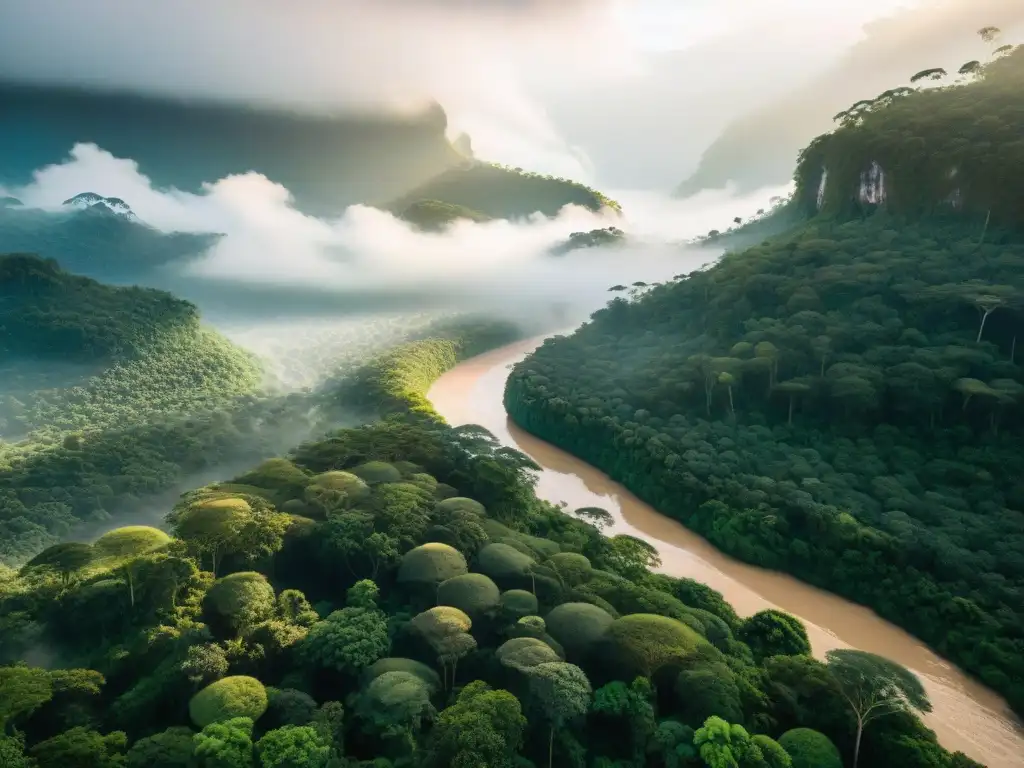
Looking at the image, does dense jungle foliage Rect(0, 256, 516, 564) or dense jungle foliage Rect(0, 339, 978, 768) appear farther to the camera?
dense jungle foliage Rect(0, 256, 516, 564)

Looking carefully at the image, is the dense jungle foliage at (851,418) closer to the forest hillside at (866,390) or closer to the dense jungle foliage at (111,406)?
the forest hillside at (866,390)

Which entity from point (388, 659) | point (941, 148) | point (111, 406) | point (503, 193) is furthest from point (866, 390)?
point (503, 193)

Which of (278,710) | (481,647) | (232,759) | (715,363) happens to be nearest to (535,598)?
(481,647)

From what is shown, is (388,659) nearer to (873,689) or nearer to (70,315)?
(873,689)

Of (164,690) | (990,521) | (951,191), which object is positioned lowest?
(990,521)

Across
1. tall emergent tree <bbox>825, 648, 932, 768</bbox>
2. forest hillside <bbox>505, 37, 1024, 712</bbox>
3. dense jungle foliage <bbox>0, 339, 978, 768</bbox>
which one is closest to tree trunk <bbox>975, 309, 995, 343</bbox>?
forest hillside <bbox>505, 37, 1024, 712</bbox>

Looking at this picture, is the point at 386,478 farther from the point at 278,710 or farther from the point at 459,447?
the point at 278,710

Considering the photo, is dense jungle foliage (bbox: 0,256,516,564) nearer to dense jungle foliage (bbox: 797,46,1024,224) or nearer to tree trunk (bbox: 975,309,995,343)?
tree trunk (bbox: 975,309,995,343)
